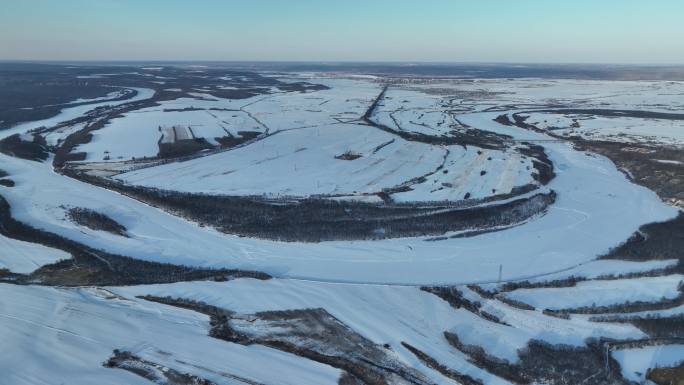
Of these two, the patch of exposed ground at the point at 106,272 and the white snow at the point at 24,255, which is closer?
the patch of exposed ground at the point at 106,272

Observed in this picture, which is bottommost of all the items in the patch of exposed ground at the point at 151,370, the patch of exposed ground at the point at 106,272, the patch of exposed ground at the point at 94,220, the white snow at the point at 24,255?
the patch of exposed ground at the point at 151,370

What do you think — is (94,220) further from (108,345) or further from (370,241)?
(370,241)

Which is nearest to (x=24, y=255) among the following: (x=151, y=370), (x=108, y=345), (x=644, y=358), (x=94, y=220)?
(x=94, y=220)

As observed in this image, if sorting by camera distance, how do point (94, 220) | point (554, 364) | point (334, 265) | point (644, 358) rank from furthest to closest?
point (94, 220) → point (334, 265) → point (644, 358) → point (554, 364)

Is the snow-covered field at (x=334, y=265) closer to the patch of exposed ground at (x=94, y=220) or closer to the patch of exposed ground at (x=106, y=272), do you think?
the patch of exposed ground at (x=94, y=220)

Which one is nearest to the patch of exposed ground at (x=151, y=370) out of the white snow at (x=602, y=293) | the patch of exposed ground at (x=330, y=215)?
the patch of exposed ground at (x=330, y=215)

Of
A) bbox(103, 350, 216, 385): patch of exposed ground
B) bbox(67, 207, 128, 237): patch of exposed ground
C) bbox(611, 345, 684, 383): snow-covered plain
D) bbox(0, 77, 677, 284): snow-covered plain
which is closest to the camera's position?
bbox(103, 350, 216, 385): patch of exposed ground

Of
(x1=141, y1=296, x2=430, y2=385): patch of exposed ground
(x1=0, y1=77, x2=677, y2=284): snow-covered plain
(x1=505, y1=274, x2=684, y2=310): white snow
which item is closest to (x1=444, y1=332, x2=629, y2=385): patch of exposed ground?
(x1=141, y1=296, x2=430, y2=385): patch of exposed ground

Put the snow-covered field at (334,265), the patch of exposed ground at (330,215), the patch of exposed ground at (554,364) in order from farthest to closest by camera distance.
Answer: the patch of exposed ground at (330,215), the snow-covered field at (334,265), the patch of exposed ground at (554,364)

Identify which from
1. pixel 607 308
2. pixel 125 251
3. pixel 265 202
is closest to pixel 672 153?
pixel 607 308

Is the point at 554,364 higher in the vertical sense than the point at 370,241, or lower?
lower

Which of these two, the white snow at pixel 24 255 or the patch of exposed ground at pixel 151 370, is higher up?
the white snow at pixel 24 255

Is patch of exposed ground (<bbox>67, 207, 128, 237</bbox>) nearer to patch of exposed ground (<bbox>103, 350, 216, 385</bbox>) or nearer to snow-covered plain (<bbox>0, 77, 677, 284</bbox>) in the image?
snow-covered plain (<bbox>0, 77, 677, 284</bbox>)

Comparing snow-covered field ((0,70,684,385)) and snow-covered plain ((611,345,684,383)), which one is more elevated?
snow-covered field ((0,70,684,385))
